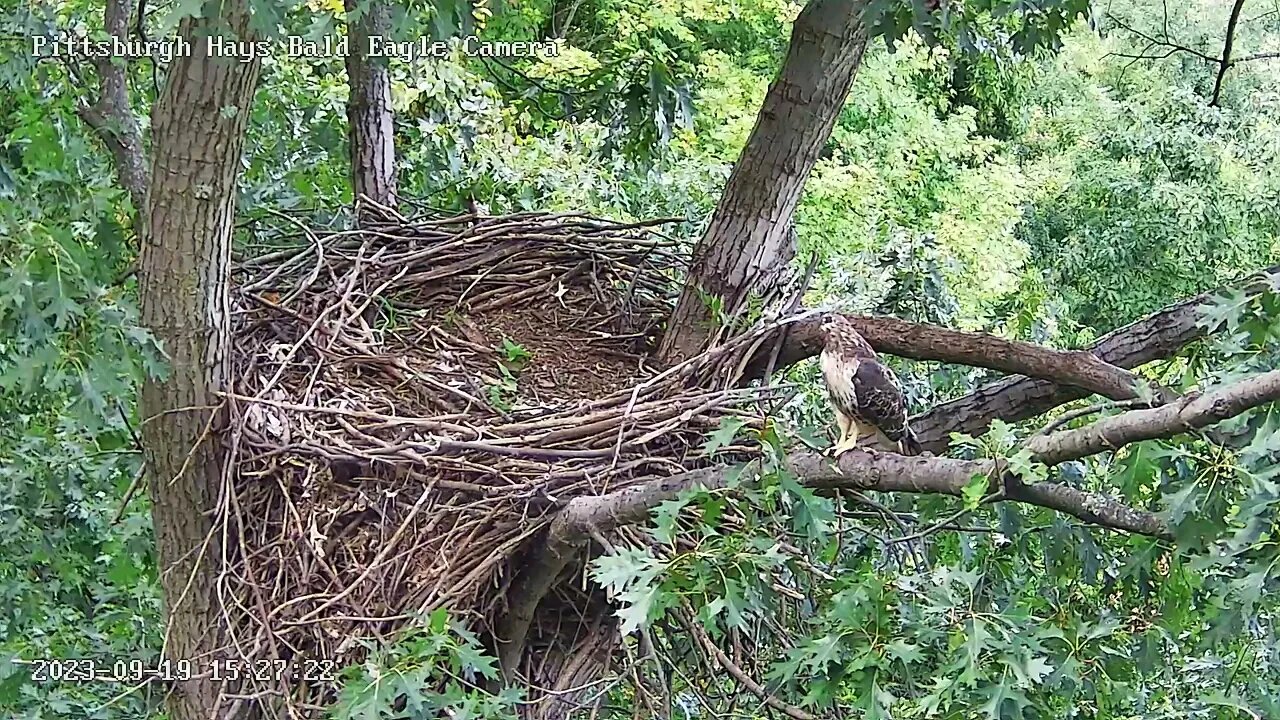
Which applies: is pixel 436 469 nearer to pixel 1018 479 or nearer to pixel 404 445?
pixel 404 445

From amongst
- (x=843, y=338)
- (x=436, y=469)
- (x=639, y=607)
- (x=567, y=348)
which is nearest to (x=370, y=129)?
(x=567, y=348)

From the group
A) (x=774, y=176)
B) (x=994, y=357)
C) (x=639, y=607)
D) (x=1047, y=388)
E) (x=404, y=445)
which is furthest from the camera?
(x=774, y=176)

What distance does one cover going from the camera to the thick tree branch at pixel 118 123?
2578 millimetres

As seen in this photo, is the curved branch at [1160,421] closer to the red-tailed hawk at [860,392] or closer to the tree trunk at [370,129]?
the red-tailed hawk at [860,392]

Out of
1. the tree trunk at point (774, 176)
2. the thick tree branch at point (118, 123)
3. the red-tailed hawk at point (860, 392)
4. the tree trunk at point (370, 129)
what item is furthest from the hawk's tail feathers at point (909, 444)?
the tree trunk at point (370, 129)

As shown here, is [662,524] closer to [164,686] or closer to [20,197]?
[20,197]

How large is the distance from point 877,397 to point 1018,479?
2.09 feet

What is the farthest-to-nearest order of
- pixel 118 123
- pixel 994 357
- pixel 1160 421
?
pixel 118 123 → pixel 994 357 → pixel 1160 421

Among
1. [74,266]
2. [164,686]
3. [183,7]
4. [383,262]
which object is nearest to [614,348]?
[383,262]

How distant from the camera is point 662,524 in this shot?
A: 1.83 metres

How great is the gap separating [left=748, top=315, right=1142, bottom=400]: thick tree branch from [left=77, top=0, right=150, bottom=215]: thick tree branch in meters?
1.36

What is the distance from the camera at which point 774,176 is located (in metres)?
2.78

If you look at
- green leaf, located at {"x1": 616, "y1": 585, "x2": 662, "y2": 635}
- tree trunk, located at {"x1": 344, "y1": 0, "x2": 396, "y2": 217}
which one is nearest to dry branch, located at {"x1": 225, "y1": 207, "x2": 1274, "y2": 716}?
green leaf, located at {"x1": 616, "y1": 585, "x2": 662, "y2": 635}

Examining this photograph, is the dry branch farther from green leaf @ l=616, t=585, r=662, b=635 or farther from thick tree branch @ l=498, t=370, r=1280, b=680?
green leaf @ l=616, t=585, r=662, b=635
